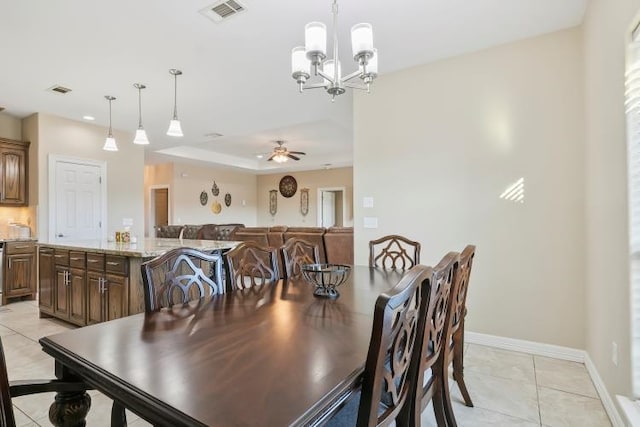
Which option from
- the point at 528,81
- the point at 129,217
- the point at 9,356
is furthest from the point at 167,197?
the point at 528,81

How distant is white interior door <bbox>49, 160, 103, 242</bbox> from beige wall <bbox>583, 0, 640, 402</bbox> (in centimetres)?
618

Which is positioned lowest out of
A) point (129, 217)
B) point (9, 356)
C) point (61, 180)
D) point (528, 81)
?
point (9, 356)

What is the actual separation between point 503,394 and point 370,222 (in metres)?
1.91

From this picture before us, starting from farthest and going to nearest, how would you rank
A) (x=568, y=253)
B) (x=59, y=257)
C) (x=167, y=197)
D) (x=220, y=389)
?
(x=167, y=197)
(x=59, y=257)
(x=568, y=253)
(x=220, y=389)

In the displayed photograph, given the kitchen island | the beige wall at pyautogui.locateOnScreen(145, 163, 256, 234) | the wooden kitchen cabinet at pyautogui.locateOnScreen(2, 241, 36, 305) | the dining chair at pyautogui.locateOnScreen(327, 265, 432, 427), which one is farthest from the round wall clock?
the dining chair at pyautogui.locateOnScreen(327, 265, 432, 427)

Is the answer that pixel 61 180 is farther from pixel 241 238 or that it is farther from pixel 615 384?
pixel 615 384

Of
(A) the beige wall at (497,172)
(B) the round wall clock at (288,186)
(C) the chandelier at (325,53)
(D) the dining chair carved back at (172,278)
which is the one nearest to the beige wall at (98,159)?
(D) the dining chair carved back at (172,278)

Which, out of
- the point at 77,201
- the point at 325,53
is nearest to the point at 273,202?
the point at 77,201

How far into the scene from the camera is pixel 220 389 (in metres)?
0.79

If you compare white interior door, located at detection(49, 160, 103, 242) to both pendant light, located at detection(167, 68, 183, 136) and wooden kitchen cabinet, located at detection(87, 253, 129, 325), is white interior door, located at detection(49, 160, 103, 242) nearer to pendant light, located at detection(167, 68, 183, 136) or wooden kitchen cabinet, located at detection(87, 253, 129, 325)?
wooden kitchen cabinet, located at detection(87, 253, 129, 325)

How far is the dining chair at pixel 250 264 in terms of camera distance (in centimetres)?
193

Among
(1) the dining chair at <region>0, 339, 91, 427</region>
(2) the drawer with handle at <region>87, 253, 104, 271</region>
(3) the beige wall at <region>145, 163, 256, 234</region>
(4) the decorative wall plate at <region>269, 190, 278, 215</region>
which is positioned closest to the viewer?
(1) the dining chair at <region>0, 339, 91, 427</region>

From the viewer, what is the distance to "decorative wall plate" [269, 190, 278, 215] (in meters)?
10.8

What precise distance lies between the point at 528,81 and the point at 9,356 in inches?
191
